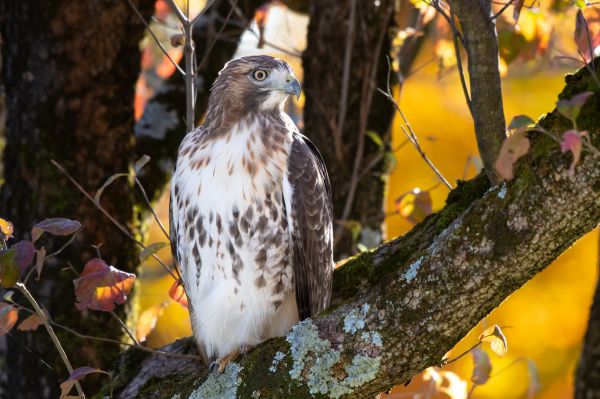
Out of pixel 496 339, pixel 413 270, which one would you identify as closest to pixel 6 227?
pixel 413 270

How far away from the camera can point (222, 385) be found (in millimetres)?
3625

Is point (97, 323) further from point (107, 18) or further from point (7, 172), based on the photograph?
point (107, 18)

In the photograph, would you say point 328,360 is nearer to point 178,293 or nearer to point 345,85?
point 178,293

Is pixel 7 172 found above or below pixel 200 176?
below

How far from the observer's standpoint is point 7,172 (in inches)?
196

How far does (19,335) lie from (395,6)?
282 cm

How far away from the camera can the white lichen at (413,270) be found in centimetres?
310

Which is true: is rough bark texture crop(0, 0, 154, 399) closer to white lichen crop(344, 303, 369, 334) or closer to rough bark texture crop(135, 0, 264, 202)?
rough bark texture crop(135, 0, 264, 202)

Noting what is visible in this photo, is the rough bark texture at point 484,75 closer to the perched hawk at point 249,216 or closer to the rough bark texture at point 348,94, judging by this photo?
the perched hawk at point 249,216

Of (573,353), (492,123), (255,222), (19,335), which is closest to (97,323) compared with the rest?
(19,335)

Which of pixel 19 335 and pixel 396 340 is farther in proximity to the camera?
pixel 19 335

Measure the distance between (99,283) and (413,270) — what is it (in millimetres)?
1150

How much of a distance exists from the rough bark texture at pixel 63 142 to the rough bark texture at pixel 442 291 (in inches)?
54.9

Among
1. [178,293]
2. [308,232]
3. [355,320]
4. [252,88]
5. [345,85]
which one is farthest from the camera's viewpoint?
[345,85]
